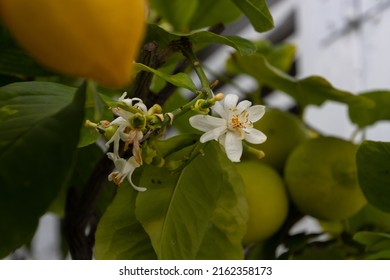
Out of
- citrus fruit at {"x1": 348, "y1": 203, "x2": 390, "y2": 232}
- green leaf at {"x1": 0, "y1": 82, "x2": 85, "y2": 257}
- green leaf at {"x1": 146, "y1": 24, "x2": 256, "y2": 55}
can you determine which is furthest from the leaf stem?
citrus fruit at {"x1": 348, "y1": 203, "x2": 390, "y2": 232}

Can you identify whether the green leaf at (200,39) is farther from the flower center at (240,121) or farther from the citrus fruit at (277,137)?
the citrus fruit at (277,137)

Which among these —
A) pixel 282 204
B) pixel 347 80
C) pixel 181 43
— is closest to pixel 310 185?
pixel 282 204

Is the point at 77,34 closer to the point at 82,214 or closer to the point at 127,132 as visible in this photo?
the point at 127,132

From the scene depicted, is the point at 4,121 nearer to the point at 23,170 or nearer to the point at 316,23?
the point at 23,170

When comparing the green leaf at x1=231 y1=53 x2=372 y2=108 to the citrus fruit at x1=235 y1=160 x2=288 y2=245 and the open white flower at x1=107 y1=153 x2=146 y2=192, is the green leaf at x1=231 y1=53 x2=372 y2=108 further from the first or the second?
the open white flower at x1=107 y1=153 x2=146 y2=192

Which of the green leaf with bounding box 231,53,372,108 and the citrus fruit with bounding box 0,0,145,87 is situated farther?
the green leaf with bounding box 231,53,372,108
